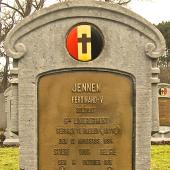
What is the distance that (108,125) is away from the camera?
19.5ft

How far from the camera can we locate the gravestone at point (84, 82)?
5.89 m

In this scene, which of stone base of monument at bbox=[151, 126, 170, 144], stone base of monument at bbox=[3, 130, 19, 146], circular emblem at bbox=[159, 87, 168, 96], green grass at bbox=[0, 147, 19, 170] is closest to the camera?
green grass at bbox=[0, 147, 19, 170]

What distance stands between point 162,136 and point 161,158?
521cm

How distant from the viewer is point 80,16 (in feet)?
19.3

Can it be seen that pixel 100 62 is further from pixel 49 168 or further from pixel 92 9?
pixel 49 168

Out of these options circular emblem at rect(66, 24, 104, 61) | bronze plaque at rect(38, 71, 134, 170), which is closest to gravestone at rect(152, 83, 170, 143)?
bronze plaque at rect(38, 71, 134, 170)

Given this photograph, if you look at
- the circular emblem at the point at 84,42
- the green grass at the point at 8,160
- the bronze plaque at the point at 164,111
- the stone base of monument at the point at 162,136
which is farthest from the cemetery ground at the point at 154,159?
the circular emblem at the point at 84,42

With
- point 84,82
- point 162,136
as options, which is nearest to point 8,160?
point 84,82

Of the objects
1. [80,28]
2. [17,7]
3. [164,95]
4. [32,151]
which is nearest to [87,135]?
[32,151]

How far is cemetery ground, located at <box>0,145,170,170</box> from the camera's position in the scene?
394 inches

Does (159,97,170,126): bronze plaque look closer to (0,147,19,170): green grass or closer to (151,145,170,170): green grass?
(151,145,170,170): green grass

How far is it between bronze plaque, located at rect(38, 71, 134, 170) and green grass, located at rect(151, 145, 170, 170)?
4.12 m

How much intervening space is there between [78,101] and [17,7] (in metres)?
22.8

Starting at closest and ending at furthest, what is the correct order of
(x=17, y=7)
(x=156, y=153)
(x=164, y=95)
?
(x=156, y=153) → (x=164, y=95) → (x=17, y=7)
